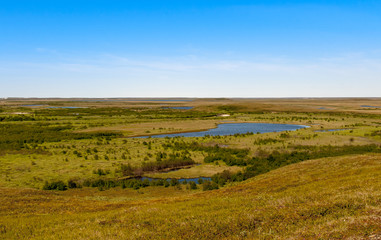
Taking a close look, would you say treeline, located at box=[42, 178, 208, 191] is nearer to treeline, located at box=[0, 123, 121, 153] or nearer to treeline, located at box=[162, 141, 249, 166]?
treeline, located at box=[162, 141, 249, 166]

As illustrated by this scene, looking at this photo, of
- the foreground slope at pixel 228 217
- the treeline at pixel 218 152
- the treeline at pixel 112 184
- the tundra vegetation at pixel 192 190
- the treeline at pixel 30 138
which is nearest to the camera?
the foreground slope at pixel 228 217

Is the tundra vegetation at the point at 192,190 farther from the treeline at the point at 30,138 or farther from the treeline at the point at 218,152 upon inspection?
the treeline at the point at 30,138

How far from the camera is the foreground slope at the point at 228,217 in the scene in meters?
10.7

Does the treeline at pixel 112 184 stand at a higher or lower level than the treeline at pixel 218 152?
lower

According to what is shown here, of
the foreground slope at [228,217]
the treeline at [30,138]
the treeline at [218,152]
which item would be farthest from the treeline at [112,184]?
the treeline at [30,138]

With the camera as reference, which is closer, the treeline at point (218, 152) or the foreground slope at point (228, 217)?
the foreground slope at point (228, 217)

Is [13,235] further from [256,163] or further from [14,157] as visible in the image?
[14,157]

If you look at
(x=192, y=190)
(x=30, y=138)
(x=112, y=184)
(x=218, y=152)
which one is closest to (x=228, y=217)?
(x=192, y=190)

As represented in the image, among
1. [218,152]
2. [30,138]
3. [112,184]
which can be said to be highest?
[30,138]

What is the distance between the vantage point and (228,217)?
12.5m

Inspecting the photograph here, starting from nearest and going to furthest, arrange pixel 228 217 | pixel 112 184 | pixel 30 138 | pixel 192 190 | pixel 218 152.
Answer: pixel 228 217, pixel 192 190, pixel 112 184, pixel 218 152, pixel 30 138

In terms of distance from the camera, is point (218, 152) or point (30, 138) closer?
point (218, 152)

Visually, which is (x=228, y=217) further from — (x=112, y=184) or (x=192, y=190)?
(x=112, y=184)

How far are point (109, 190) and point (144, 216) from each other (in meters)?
12.2
